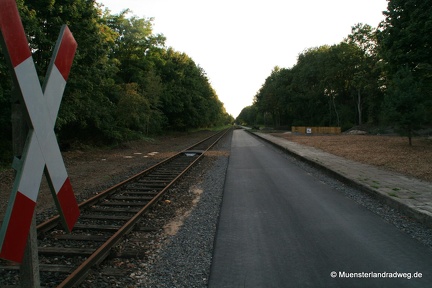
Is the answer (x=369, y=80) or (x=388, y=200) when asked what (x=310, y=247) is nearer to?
(x=388, y=200)

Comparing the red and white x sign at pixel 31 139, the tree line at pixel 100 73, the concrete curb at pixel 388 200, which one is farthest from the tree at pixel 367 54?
the red and white x sign at pixel 31 139

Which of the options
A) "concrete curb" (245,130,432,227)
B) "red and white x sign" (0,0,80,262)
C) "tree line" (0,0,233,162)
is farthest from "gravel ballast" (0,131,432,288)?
"tree line" (0,0,233,162)

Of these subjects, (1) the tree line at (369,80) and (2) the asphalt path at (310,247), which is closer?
(2) the asphalt path at (310,247)

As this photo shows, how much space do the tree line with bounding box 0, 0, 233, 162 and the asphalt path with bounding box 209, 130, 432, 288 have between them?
4587 mm

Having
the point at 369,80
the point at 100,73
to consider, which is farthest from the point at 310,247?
the point at 369,80

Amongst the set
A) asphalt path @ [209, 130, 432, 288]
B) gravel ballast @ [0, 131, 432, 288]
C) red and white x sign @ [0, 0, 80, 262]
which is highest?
red and white x sign @ [0, 0, 80, 262]

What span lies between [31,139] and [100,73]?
52.9ft

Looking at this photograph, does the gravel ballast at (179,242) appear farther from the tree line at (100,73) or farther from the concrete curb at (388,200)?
the tree line at (100,73)

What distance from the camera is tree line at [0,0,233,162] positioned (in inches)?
532

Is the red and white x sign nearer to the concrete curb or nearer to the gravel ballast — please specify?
the gravel ballast

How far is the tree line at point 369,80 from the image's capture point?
60.3 feet

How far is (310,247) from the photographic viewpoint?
454cm

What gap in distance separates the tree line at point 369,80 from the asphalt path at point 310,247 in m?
14.1

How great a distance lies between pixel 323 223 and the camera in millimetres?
5664
